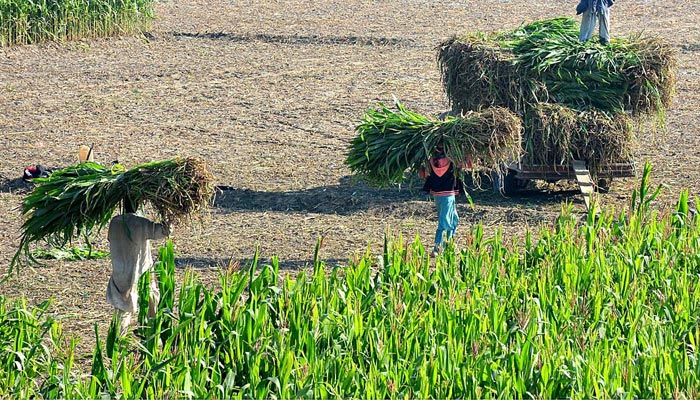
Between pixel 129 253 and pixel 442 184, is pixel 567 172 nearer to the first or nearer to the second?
pixel 442 184

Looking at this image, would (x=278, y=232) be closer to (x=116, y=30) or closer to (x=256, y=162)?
(x=256, y=162)

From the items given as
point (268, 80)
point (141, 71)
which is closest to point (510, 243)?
point (268, 80)

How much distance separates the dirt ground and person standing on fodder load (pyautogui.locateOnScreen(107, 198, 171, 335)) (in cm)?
40

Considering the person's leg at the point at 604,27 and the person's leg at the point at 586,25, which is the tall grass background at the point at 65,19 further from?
the person's leg at the point at 604,27

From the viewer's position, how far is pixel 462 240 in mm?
10266

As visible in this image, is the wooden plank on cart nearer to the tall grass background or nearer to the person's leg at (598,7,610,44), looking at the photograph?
the person's leg at (598,7,610,44)

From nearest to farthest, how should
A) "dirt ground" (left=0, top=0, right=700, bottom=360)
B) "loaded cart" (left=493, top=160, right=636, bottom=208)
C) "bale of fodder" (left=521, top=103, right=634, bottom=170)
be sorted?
1. "dirt ground" (left=0, top=0, right=700, bottom=360)
2. "bale of fodder" (left=521, top=103, right=634, bottom=170)
3. "loaded cart" (left=493, top=160, right=636, bottom=208)

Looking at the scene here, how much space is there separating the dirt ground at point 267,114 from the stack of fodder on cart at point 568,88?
2.17 feet

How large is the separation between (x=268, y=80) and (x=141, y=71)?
1.98 meters

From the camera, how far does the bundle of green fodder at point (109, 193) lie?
7.36 meters

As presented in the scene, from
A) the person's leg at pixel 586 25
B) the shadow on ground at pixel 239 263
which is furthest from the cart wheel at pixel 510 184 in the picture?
the shadow on ground at pixel 239 263

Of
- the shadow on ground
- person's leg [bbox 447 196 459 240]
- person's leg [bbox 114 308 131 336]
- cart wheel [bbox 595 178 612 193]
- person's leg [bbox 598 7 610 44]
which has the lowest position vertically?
person's leg [bbox 114 308 131 336]

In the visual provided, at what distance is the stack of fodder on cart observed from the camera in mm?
11086

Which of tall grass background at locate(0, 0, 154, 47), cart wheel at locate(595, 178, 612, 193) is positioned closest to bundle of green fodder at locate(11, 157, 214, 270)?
cart wheel at locate(595, 178, 612, 193)
